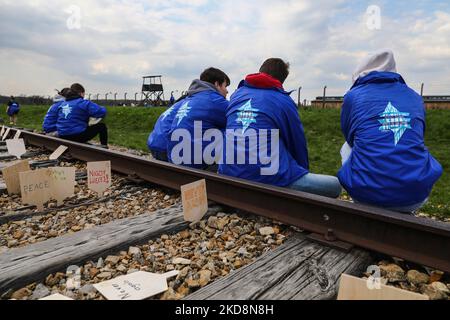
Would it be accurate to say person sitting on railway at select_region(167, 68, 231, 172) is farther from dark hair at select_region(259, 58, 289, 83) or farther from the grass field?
the grass field

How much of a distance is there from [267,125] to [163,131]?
182cm

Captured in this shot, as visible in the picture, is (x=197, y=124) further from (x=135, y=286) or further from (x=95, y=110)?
(x=95, y=110)

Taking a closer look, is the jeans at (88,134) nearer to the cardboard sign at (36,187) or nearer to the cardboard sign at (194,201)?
the cardboard sign at (36,187)

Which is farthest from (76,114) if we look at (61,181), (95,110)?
(61,181)

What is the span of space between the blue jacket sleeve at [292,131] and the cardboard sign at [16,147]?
13.9 feet

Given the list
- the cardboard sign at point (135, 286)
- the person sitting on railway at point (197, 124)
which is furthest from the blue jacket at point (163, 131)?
the cardboard sign at point (135, 286)

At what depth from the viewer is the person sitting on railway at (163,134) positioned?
14.9 feet

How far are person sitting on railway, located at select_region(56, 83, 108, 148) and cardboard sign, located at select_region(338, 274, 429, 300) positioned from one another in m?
6.14

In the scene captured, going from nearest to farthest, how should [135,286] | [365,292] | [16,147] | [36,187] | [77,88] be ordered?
[365,292] < [135,286] < [36,187] < [16,147] < [77,88]

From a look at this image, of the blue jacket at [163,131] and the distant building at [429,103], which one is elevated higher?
the distant building at [429,103]

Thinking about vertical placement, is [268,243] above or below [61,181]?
below

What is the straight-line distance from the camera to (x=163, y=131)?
4574mm
